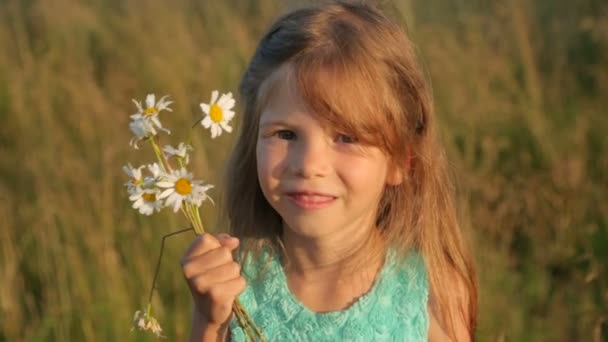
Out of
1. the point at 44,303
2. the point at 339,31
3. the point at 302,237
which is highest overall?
the point at 339,31

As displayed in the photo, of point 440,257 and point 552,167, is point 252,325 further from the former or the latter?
point 552,167

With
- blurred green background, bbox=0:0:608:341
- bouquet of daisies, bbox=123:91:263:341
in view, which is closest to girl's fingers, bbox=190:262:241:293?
bouquet of daisies, bbox=123:91:263:341

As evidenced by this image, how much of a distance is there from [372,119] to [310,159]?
194mm

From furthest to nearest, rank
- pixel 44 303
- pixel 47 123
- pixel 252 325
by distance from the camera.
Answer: pixel 47 123 → pixel 44 303 → pixel 252 325

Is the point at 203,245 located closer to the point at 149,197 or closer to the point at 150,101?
the point at 149,197

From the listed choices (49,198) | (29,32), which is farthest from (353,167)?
(29,32)

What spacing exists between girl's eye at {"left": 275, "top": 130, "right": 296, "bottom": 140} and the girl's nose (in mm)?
33

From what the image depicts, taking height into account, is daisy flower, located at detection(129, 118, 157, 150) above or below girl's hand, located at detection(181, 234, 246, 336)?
above

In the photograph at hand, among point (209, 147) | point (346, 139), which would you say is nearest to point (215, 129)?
point (346, 139)

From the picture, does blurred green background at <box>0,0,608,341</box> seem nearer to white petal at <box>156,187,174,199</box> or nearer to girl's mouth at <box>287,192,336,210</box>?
girl's mouth at <box>287,192,336,210</box>

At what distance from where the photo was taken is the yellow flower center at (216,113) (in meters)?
1.94

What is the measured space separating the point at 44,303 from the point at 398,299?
1.59 metres

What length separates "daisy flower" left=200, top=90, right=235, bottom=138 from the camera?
1.94 meters

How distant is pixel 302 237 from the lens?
2391mm
